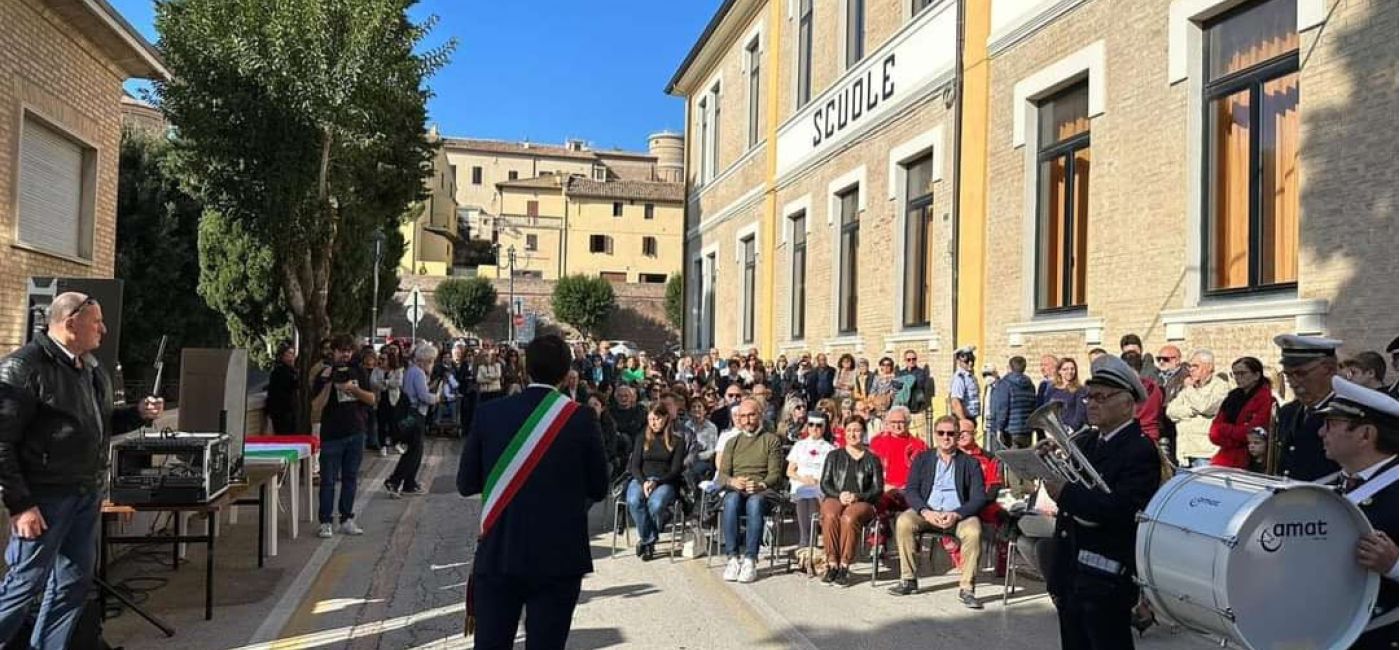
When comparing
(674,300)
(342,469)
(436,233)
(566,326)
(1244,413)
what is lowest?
(342,469)

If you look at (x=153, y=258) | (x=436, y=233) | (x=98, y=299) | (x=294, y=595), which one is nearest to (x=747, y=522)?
(x=294, y=595)

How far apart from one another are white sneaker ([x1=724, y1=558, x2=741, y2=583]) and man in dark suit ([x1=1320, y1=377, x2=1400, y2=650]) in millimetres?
5101

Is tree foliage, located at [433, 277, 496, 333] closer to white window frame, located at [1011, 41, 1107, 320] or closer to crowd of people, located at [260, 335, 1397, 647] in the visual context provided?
crowd of people, located at [260, 335, 1397, 647]

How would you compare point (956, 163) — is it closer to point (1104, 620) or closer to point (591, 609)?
point (591, 609)

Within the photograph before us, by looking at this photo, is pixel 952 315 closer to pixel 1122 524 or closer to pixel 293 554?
pixel 293 554

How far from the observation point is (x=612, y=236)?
73562mm

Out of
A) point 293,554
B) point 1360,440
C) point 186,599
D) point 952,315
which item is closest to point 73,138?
point 293,554

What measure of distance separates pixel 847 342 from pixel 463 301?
42.1 m

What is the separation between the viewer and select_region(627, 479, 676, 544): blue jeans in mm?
9117

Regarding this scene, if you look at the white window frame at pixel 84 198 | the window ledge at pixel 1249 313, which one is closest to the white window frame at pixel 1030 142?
the window ledge at pixel 1249 313

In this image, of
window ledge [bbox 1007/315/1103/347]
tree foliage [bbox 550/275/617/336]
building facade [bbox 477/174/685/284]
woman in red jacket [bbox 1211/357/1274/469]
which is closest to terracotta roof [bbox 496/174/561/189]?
building facade [bbox 477/174/685/284]

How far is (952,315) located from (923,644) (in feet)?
25.4

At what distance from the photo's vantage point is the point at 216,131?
44.8 feet

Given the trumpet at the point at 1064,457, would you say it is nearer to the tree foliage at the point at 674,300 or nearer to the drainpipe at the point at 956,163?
the drainpipe at the point at 956,163
